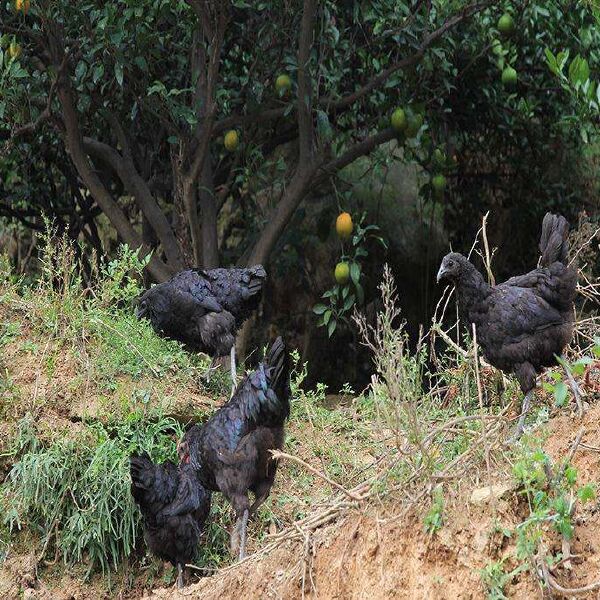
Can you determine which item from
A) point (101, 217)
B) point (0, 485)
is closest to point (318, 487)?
point (0, 485)

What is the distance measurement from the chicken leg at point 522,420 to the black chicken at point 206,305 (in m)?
2.54

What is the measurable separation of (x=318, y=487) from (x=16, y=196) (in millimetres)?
4979

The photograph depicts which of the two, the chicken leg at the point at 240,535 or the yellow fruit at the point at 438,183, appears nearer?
the chicken leg at the point at 240,535

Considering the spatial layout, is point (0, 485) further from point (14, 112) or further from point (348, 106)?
point (348, 106)

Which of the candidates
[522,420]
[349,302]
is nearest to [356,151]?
[349,302]

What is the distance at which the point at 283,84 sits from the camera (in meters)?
8.37

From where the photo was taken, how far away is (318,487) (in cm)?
705

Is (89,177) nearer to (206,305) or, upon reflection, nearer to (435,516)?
(206,305)

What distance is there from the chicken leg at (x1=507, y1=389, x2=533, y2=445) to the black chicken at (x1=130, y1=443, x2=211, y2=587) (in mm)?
1962

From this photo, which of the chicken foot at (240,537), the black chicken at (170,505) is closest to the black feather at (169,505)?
the black chicken at (170,505)

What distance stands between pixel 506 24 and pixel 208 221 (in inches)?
118

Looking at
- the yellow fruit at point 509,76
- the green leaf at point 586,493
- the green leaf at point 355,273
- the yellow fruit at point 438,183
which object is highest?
the yellow fruit at point 509,76

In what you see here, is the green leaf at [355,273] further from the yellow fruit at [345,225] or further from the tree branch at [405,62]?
the tree branch at [405,62]

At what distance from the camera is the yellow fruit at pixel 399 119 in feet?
27.8
